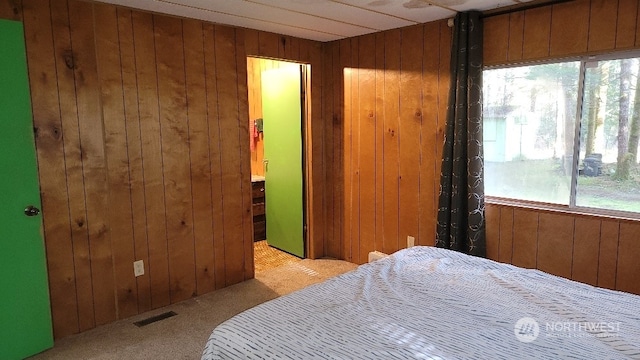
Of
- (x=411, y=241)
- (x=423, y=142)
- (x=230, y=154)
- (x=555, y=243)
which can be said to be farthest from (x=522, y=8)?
(x=230, y=154)

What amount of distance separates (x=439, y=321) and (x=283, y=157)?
309 cm

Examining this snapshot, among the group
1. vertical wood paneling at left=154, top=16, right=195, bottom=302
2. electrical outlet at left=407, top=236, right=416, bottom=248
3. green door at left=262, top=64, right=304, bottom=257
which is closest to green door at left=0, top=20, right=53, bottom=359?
vertical wood paneling at left=154, top=16, right=195, bottom=302

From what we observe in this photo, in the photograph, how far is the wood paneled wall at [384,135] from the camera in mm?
3295

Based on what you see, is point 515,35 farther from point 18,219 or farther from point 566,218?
point 18,219

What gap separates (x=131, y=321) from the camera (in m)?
2.93

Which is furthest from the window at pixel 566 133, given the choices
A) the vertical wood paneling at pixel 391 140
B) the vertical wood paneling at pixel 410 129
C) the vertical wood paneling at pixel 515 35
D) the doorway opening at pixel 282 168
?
the doorway opening at pixel 282 168

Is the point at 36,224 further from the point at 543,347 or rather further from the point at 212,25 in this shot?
the point at 543,347

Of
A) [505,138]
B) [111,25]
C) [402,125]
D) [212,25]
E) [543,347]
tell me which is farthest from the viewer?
[402,125]

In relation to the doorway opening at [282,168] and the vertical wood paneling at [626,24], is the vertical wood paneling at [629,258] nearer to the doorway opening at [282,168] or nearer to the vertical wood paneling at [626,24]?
the vertical wood paneling at [626,24]

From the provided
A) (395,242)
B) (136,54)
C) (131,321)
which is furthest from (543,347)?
(136,54)

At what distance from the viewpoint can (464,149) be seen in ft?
9.87

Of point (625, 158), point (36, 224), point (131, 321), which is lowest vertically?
point (131, 321)

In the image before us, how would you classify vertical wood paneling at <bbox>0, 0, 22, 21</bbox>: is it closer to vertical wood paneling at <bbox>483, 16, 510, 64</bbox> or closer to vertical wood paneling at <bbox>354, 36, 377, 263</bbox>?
vertical wood paneling at <bbox>354, 36, 377, 263</bbox>

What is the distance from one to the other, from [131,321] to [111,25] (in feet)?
6.95
